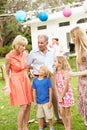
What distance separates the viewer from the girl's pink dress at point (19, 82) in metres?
6.18

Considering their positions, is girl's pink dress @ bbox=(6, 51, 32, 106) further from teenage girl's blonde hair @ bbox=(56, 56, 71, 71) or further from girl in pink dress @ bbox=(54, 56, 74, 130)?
teenage girl's blonde hair @ bbox=(56, 56, 71, 71)

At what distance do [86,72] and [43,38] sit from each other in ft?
4.40

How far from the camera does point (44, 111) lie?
6121 mm

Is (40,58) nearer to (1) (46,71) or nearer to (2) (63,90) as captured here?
(1) (46,71)

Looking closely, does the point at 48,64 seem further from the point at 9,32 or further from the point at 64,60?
the point at 9,32

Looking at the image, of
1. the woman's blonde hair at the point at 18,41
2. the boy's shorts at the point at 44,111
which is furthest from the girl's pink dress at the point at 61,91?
the woman's blonde hair at the point at 18,41

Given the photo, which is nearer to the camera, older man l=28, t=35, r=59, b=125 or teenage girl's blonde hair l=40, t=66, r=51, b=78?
teenage girl's blonde hair l=40, t=66, r=51, b=78

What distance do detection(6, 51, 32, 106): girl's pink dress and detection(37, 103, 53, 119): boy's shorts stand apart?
246 mm

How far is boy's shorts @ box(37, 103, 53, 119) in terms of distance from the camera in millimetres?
6074

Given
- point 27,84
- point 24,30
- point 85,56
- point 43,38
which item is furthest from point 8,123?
point 24,30

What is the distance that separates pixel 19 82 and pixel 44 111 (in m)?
0.63

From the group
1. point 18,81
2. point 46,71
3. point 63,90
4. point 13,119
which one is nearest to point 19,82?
point 18,81

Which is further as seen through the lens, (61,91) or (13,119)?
(13,119)

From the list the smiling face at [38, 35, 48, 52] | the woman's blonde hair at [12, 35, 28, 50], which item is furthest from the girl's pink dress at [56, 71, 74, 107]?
the woman's blonde hair at [12, 35, 28, 50]
